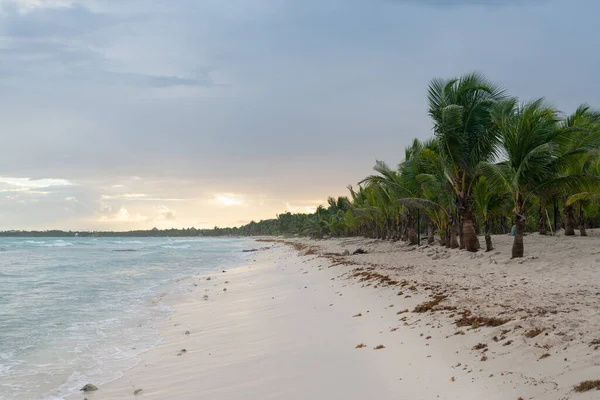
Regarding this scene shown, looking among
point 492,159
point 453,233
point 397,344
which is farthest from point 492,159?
point 397,344

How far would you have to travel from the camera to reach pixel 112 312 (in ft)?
49.3

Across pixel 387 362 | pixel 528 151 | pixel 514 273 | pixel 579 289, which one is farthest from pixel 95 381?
pixel 528 151

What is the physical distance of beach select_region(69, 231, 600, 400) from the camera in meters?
5.32

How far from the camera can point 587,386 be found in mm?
4340

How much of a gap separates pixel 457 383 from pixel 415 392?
1.73ft

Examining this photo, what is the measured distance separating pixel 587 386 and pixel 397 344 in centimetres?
326

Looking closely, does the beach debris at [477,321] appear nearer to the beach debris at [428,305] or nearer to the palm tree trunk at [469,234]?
the beach debris at [428,305]

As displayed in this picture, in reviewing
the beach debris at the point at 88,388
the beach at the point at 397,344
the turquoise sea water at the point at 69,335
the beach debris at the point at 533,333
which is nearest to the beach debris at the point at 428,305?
the beach at the point at 397,344

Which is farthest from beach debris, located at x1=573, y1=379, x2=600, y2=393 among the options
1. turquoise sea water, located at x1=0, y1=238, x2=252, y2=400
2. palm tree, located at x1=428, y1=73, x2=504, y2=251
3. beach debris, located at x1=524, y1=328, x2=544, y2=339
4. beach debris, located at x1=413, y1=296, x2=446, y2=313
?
Answer: palm tree, located at x1=428, y1=73, x2=504, y2=251

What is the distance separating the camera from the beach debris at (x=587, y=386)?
4301 millimetres

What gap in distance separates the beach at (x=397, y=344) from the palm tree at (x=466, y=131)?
7229 millimetres

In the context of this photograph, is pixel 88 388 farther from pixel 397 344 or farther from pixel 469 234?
pixel 469 234

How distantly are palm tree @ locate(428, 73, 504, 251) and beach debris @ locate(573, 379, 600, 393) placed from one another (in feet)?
53.9

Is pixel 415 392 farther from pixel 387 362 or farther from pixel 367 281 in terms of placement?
pixel 367 281
